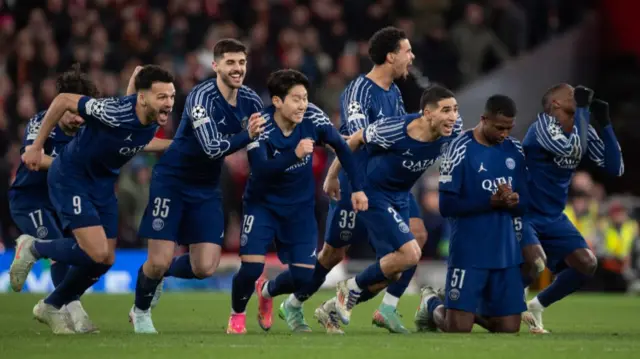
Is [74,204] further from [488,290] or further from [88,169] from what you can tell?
[488,290]

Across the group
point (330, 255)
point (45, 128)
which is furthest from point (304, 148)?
point (45, 128)

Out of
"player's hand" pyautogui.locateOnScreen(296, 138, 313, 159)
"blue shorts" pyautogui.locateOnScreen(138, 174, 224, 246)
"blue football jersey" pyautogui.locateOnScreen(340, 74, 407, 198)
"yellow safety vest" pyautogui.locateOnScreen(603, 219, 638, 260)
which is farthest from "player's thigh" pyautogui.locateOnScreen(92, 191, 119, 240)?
"yellow safety vest" pyautogui.locateOnScreen(603, 219, 638, 260)

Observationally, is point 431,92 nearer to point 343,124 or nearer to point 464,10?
point 343,124

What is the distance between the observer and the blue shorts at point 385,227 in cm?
1232

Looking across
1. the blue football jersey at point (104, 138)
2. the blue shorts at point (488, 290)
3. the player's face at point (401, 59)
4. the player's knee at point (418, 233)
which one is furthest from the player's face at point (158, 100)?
the blue shorts at point (488, 290)

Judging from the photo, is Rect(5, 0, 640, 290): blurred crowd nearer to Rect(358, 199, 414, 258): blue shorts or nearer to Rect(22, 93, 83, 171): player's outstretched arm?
Rect(358, 199, 414, 258): blue shorts

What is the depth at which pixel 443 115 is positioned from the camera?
1214cm

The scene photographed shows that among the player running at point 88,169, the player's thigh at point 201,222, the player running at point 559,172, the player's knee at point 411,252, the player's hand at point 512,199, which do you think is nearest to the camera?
the player's hand at point 512,199

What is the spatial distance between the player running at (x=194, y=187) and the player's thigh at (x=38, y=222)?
1392 millimetres

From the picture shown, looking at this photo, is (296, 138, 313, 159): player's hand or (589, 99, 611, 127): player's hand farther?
(589, 99, 611, 127): player's hand

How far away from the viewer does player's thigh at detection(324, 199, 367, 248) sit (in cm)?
1302

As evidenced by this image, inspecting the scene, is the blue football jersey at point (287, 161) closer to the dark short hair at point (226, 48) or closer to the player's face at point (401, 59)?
the dark short hair at point (226, 48)

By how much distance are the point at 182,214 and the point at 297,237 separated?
1.03 m

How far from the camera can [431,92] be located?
12219 millimetres
